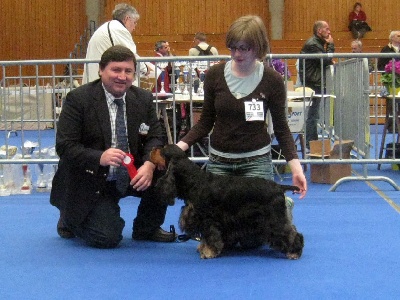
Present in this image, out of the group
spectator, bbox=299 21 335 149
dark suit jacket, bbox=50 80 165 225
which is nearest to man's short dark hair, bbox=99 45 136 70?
dark suit jacket, bbox=50 80 165 225

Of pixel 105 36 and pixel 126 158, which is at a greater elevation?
pixel 105 36

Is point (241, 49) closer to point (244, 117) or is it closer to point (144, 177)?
point (244, 117)

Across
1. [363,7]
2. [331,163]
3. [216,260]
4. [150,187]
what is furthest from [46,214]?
[363,7]

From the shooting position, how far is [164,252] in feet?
11.5

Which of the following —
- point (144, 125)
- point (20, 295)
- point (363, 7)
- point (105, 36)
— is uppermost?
point (363, 7)

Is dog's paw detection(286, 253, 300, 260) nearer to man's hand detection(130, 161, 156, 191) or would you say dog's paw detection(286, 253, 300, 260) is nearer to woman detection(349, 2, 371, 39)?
man's hand detection(130, 161, 156, 191)

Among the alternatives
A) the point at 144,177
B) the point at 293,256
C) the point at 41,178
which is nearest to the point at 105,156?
the point at 144,177

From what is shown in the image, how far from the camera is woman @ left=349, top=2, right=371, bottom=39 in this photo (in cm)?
1551

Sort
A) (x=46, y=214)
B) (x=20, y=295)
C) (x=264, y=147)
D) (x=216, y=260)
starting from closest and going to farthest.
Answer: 1. (x=20, y=295)
2. (x=216, y=260)
3. (x=264, y=147)
4. (x=46, y=214)

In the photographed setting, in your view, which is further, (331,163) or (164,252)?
(331,163)

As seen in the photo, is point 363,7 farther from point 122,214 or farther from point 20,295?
point 20,295

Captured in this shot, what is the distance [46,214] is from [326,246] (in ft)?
6.38

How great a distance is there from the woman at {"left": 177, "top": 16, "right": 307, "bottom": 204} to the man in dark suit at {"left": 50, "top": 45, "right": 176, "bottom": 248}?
0.34 meters

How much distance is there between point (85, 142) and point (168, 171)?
61 centimetres
